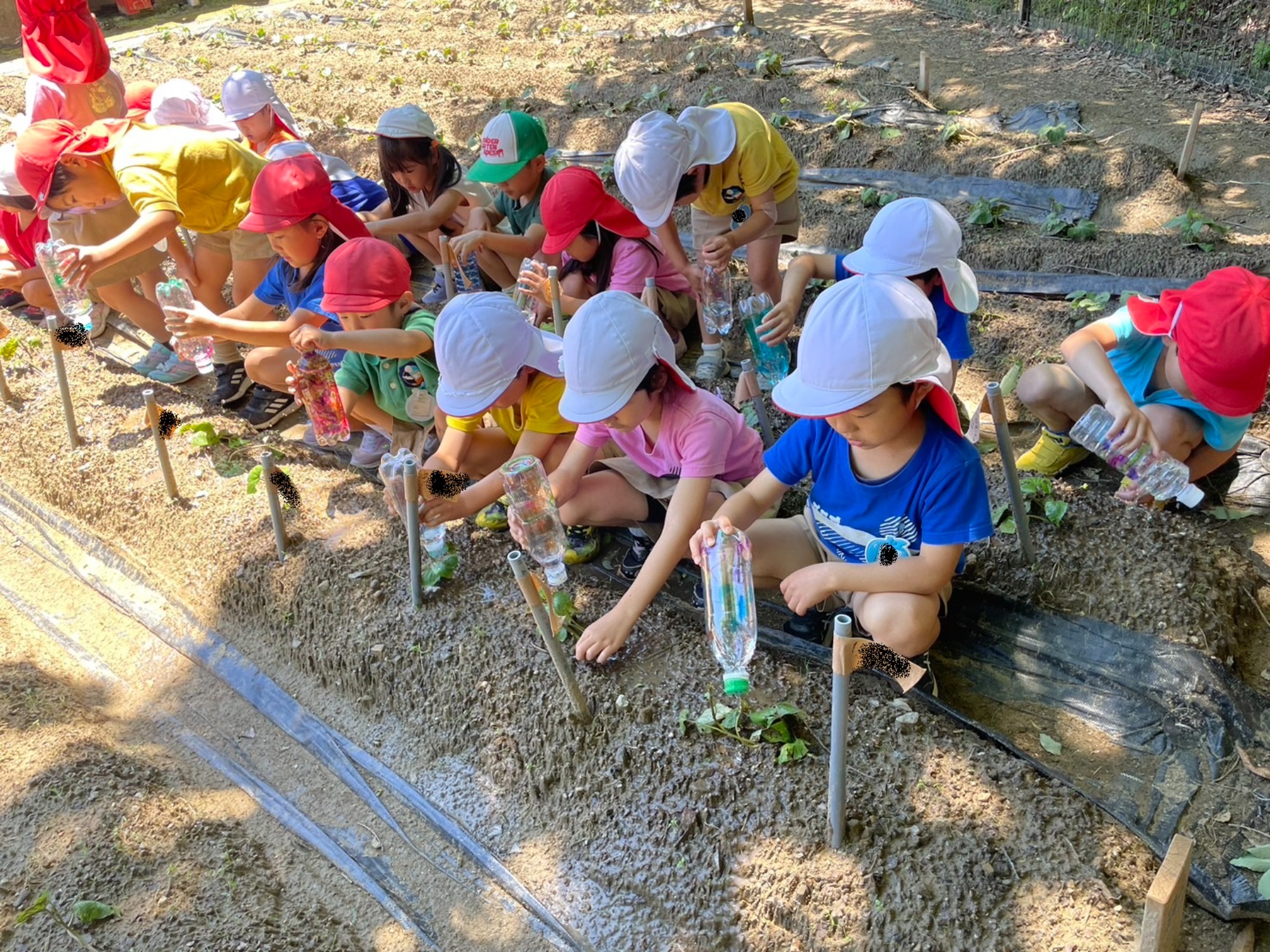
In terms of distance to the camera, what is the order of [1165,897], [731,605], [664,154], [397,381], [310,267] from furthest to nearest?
[310,267]
[664,154]
[397,381]
[731,605]
[1165,897]

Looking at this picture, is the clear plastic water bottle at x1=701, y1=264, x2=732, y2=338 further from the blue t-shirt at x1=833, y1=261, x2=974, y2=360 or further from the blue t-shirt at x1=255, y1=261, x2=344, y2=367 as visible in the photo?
the blue t-shirt at x1=255, y1=261, x2=344, y2=367

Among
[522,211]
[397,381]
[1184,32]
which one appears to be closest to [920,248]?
[397,381]

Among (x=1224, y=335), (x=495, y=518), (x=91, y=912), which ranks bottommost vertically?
(x=91, y=912)

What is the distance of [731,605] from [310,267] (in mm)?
2435

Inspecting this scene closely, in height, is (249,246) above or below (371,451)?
above

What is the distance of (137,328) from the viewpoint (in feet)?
17.6

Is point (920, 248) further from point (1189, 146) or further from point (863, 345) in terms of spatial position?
point (1189, 146)

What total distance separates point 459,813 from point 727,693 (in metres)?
0.85

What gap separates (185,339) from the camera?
433cm

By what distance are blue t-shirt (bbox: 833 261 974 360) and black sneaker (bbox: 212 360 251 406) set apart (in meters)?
2.80

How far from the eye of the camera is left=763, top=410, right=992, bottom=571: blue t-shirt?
236 centimetres

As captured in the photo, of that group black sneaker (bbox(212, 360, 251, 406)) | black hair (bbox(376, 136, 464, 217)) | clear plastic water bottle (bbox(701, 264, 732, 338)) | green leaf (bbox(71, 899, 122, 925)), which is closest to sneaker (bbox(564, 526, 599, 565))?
clear plastic water bottle (bbox(701, 264, 732, 338))

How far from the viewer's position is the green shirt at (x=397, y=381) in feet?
11.8

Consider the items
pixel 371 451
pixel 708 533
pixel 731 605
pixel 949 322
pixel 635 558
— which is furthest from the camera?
pixel 371 451
